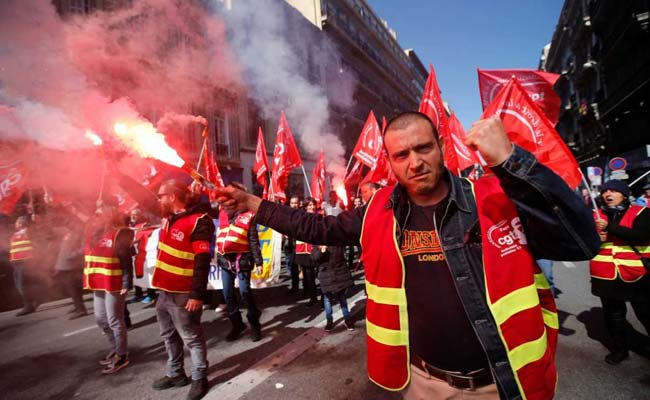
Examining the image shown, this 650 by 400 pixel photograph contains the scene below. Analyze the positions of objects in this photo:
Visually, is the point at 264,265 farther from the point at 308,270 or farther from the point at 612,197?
the point at 612,197

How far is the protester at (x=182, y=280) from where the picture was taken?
3186 millimetres

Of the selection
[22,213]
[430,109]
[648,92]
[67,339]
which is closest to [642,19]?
[648,92]

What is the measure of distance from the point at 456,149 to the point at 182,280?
5.73 m

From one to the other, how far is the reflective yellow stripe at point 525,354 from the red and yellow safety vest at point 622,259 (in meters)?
2.76

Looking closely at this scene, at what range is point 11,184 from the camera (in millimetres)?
6258

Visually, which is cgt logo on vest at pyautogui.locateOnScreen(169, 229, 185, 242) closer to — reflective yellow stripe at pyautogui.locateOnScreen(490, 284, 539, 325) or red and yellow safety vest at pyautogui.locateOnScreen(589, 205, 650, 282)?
reflective yellow stripe at pyautogui.locateOnScreen(490, 284, 539, 325)

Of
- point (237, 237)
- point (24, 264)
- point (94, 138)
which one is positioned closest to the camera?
point (94, 138)

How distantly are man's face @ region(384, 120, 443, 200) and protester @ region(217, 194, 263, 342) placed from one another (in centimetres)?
354

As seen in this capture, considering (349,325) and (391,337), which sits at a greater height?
(391,337)

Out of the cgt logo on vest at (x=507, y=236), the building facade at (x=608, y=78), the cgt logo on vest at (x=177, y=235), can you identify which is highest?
the building facade at (x=608, y=78)

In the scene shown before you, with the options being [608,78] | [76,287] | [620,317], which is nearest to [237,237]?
[76,287]

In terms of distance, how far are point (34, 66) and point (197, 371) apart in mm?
6150

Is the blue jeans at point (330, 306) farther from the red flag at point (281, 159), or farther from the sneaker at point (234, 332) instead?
the red flag at point (281, 159)

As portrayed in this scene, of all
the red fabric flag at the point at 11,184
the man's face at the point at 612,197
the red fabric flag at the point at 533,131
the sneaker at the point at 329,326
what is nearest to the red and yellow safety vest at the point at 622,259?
the man's face at the point at 612,197
